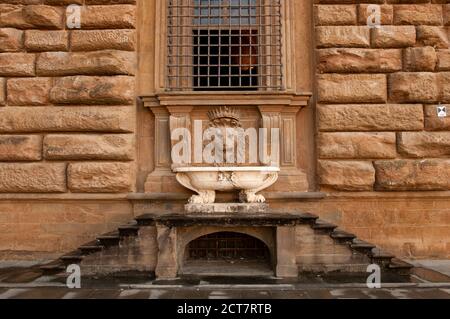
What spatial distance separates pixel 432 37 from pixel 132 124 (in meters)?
5.27

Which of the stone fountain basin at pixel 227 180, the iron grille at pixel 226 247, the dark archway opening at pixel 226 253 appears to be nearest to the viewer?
the dark archway opening at pixel 226 253

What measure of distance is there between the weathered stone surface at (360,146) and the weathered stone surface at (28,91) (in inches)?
186

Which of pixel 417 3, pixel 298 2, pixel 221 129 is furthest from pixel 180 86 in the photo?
pixel 417 3

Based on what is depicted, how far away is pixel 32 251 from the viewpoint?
6.95m

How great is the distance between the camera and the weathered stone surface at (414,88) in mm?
7039

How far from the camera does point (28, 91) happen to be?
7.09 meters

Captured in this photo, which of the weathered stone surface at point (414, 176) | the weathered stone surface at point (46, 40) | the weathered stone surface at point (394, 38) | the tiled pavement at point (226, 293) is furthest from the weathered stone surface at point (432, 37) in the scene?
the weathered stone surface at point (46, 40)

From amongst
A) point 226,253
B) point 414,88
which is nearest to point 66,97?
point 226,253

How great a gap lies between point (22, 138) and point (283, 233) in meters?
4.54

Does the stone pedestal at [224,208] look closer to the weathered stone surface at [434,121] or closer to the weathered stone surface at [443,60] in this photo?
the weathered stone surface at [434,121]

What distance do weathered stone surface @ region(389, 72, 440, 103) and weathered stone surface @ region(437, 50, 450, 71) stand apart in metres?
0.26

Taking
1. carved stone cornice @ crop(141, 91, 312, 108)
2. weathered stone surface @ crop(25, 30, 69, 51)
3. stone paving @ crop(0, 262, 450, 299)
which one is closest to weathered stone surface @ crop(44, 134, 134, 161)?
carved stone cornice @ crop(141, 91, 312, 108)

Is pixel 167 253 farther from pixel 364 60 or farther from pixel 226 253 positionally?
pixel 364 60

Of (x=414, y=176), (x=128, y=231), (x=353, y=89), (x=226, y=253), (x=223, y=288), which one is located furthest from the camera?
(x=353, y=89)
